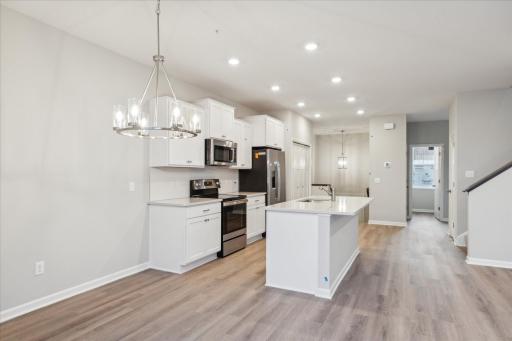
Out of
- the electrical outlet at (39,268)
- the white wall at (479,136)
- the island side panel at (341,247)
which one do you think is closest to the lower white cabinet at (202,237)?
the electrical outlet at (39,268)

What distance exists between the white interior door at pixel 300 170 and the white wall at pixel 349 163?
2077mm

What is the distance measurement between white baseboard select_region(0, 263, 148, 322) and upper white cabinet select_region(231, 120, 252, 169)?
8.08ft

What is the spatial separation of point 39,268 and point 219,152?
2723 mm

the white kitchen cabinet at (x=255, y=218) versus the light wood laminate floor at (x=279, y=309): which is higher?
the white kitchen cabinet at (x=255, y=218)

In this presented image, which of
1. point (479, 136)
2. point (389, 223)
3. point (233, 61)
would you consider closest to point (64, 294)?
point (233, 61)

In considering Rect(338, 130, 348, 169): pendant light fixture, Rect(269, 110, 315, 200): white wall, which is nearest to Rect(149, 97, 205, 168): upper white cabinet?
Rect(269, 110, 315, 200): white wall

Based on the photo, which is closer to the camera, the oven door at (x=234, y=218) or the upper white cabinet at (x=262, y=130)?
the oven door at (x=234, y=218)

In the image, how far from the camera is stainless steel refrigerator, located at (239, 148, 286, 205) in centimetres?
578

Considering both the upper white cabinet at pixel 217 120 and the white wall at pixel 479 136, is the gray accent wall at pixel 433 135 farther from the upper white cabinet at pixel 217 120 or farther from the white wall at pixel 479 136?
the upper white cabinet at pixel 217 120

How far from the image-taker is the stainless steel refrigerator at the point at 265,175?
5777mm

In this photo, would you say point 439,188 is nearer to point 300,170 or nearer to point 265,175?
point 300,170

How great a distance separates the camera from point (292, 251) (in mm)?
3223

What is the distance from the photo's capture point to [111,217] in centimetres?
352

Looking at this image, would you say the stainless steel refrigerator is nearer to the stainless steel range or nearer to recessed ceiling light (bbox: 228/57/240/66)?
the stainless steel range
